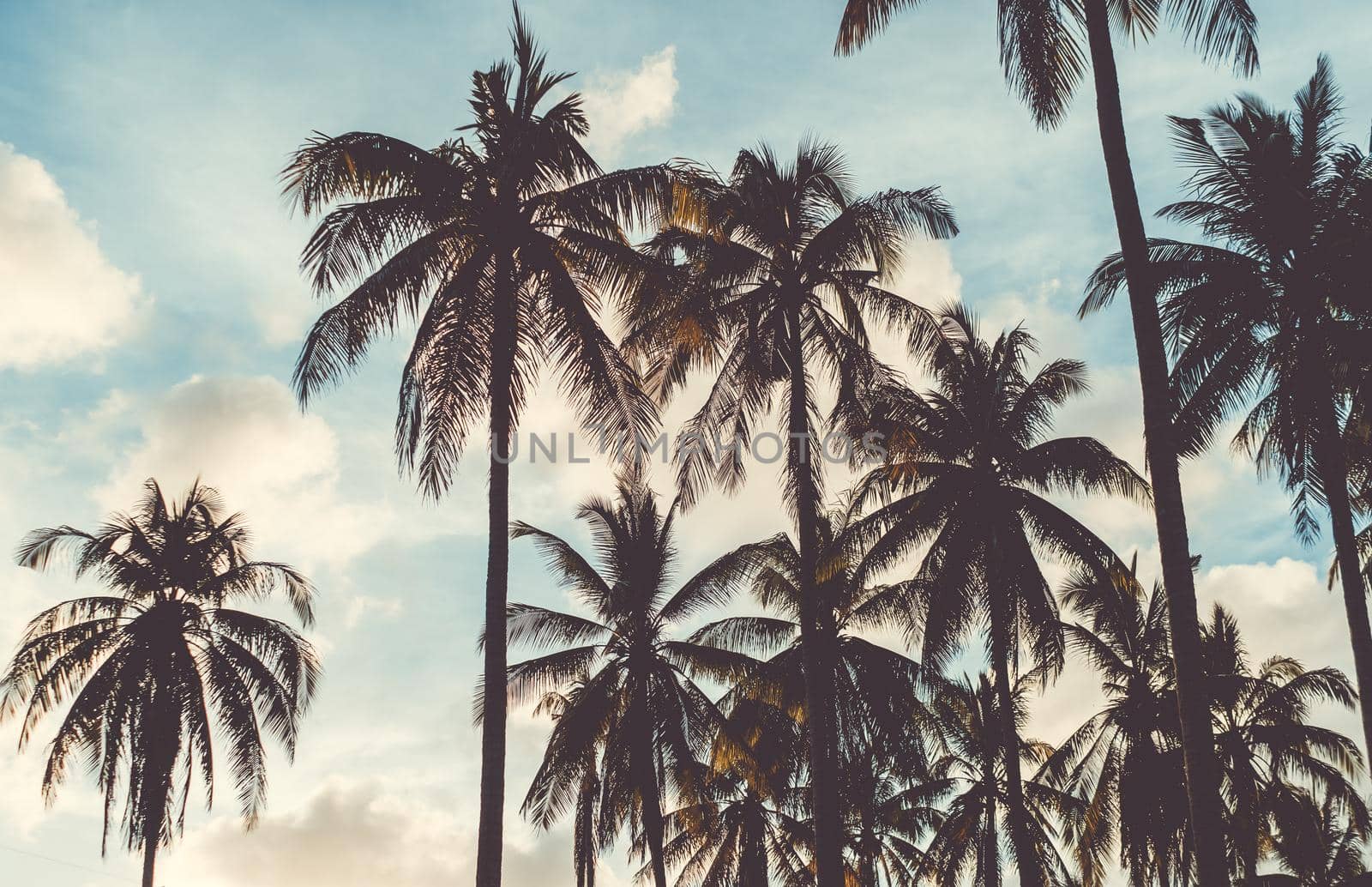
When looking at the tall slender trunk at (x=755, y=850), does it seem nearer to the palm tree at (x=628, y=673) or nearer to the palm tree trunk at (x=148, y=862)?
the palm tree at (x=628, y=673)

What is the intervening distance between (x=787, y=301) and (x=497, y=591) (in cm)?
819

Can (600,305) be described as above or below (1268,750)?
above

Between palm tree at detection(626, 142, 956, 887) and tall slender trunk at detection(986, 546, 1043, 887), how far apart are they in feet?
12.4

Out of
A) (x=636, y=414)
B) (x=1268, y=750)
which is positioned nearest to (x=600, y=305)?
(x=636, y=414)

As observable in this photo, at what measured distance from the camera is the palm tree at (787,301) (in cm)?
1981

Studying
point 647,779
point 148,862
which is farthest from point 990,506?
point 148,862

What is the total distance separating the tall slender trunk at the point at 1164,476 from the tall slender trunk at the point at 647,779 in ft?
45.2

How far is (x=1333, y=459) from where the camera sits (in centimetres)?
1736

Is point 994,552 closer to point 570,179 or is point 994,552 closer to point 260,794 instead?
point 570,179

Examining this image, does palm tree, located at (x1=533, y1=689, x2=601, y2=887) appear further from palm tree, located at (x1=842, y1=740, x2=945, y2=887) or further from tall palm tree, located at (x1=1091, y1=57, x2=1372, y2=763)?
tall palm tree, located at (x1=1091, y1=57, x2=1372, y2=763)

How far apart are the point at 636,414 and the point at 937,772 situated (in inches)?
866

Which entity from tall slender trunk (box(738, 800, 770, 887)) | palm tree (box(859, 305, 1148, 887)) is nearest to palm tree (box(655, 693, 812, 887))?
tall slender trunk (box(738, 800, 770, 887))

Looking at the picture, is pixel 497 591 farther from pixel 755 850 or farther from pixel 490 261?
pixel 755 850

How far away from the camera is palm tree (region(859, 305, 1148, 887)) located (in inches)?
874
